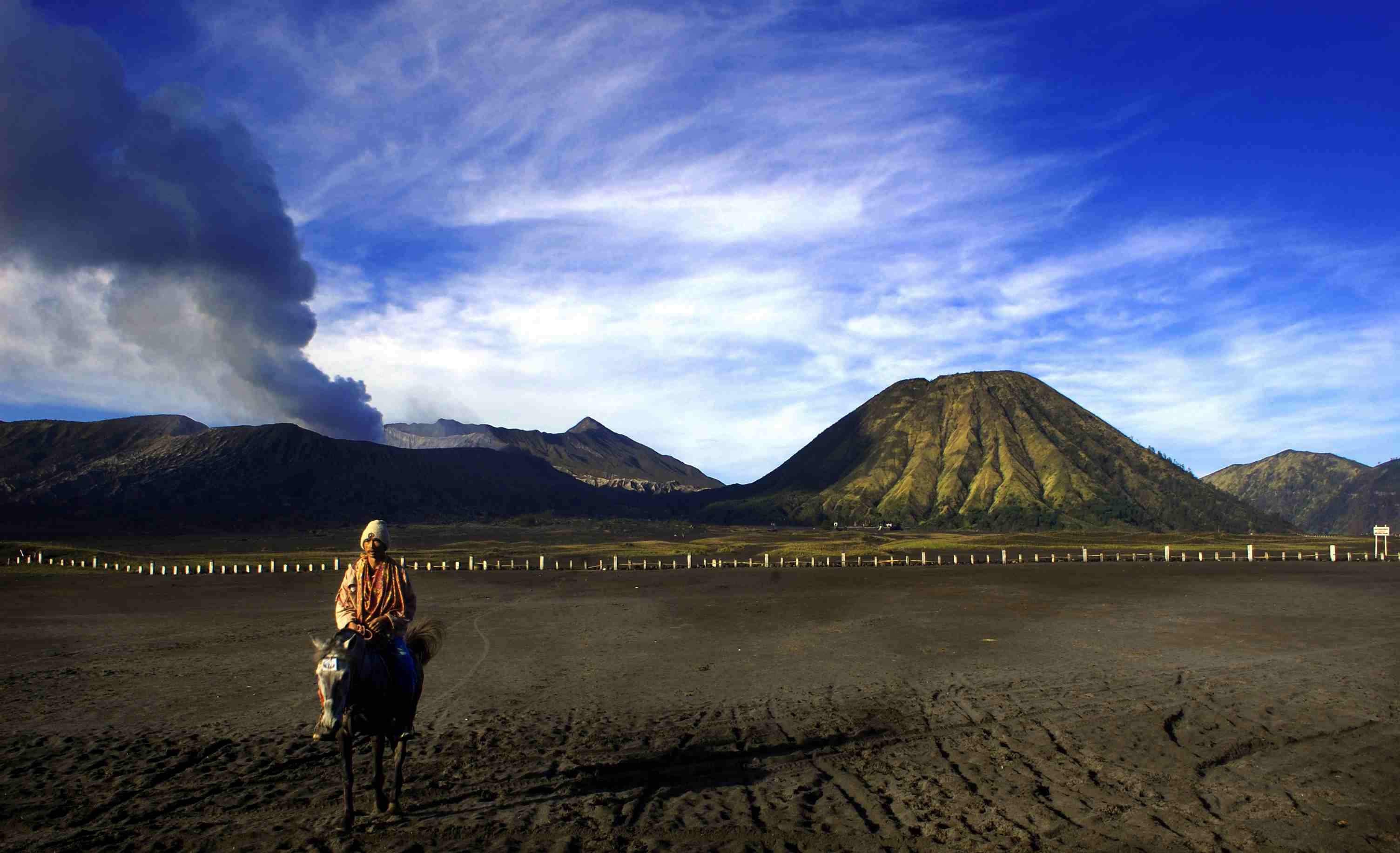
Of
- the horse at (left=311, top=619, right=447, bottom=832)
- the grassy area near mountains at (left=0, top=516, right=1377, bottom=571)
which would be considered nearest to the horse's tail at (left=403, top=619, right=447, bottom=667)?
the horse at (left=311, top=619, right=447, bottom=832)

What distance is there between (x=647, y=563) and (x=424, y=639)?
55710 millimetres

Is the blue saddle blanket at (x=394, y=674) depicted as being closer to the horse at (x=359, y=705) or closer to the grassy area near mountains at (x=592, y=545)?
the horse at (x=359, y=705)

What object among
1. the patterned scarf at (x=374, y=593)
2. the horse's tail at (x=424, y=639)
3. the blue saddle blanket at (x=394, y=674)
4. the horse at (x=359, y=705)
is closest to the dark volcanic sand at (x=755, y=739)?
the horse at (x=359, y=705)

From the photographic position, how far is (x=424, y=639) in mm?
9852

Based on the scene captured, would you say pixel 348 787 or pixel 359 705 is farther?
pixel 348 787

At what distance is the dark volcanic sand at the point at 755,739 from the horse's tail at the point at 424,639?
1528mm

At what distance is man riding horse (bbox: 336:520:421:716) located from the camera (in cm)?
871

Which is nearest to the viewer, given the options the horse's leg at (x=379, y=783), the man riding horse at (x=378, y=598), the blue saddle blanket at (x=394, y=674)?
the blue saddle blanket at (x=394, y=674)

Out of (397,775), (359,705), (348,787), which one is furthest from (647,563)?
(359,705)

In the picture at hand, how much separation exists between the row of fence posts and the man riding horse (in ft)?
163

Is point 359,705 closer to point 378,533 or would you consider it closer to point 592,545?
point 378,533

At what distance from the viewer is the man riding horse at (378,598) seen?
871cm

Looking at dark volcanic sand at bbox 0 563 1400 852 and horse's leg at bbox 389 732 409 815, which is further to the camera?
horse's leg at bbox 389 732 409 815

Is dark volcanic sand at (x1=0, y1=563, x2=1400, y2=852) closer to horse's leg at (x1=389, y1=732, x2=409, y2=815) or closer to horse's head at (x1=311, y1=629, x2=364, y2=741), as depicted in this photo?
horse's leg at (x1=389, y1=732, x2=409, y2=815)
